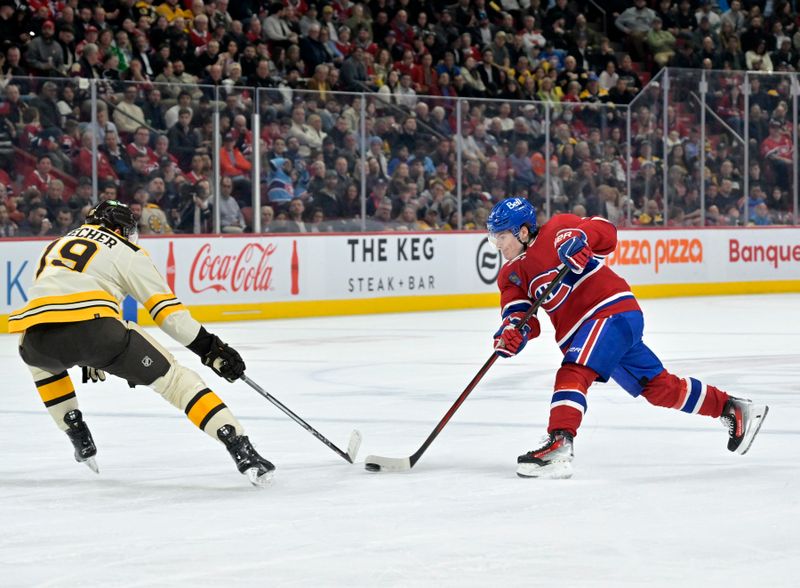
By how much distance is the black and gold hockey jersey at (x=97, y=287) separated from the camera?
14.8 feet

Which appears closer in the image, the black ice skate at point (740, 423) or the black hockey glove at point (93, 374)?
the black hockey glove at point (93, 374)

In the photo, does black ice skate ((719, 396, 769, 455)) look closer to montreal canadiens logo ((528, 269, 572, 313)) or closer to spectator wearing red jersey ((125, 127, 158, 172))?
montreal canadiens logo ((528, 269, 572, 313))

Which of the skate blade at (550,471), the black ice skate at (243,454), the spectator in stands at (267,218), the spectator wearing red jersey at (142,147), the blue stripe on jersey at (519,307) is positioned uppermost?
the blue stripe on jersey at (519,307)

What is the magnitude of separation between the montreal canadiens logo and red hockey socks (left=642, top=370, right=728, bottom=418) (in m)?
0.44

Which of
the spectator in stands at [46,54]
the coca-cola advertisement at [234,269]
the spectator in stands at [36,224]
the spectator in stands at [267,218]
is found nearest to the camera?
the spectator in stands at [36,224]

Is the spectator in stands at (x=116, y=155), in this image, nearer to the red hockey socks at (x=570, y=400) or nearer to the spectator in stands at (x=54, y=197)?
the spectator in stands at (x=54, y=197)

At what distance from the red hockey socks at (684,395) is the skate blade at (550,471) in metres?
0.50

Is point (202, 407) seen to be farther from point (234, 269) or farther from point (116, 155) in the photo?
point (234, 269)

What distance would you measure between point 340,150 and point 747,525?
9.02 meters

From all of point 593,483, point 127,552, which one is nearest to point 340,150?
point 593,483

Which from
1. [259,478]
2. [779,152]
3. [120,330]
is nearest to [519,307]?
[259,478]

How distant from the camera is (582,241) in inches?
188

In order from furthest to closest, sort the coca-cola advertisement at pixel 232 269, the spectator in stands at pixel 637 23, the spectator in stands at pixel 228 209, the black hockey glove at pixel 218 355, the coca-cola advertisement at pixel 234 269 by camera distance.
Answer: the spectator in stands at pixel 637 23, the spectator in stands at pixel 228 209, the coca-cola advertisement at pixel 234 269, the coca-cola advertisement at pixel 232 269, the black hockey glove at pixel 218 355

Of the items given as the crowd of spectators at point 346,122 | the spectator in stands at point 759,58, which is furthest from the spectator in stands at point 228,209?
the spectator in stands at point 759,58
